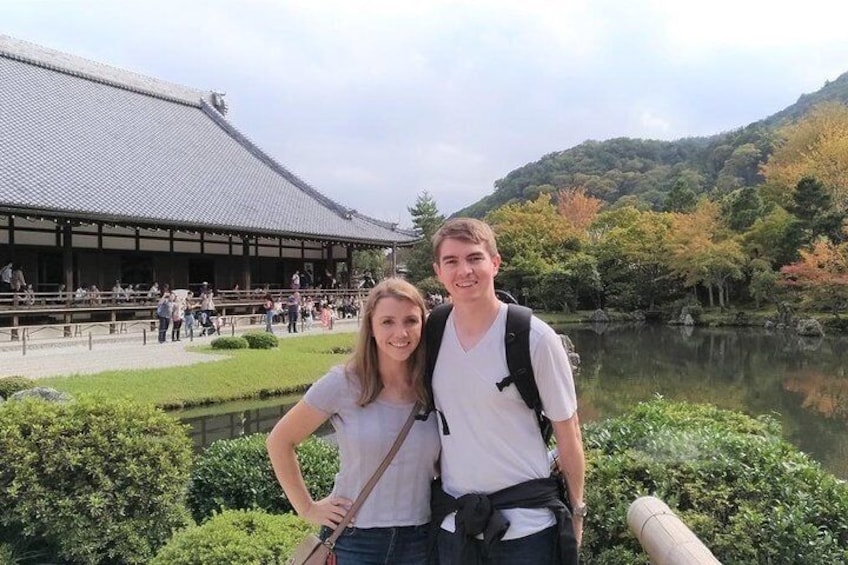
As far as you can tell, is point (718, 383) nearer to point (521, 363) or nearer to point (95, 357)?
point (95, 357)

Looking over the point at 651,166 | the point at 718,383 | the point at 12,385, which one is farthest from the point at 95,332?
the point at 651,166

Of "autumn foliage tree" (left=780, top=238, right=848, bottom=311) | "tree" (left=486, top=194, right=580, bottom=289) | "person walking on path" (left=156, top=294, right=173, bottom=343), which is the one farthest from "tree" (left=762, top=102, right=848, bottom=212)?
"person walking on path" (left=156, top=294, right=173, bottom=343)

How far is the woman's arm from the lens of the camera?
2326 mm

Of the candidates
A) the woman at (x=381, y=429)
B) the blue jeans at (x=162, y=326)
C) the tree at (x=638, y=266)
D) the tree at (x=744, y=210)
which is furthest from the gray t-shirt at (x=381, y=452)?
the tree at (x=744, y=210)

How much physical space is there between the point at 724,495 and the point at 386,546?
1.75 metres

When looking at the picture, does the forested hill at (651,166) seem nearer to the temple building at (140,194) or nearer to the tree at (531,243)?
the tree at (531,243)

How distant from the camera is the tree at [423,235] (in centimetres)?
4206

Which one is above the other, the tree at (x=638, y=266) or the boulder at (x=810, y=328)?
the tree at (x=638, y=266)

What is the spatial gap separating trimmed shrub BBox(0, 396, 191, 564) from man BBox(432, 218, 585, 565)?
2.68 m

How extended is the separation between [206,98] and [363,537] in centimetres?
3165

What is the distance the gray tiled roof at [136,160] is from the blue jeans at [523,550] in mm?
17847

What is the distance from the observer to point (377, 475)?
88.4 inches

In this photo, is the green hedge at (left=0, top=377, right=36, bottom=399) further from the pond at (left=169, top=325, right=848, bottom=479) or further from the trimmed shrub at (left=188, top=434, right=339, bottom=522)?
the trimmed shrub at (left=188, top=434, right=339, bottom=522)

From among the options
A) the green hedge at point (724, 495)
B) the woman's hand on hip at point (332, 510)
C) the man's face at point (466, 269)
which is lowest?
the green hedge at point (724, 495)
